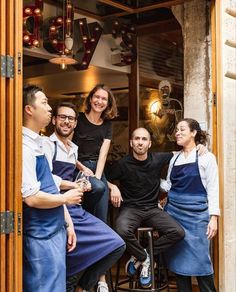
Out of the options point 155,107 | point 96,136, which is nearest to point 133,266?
point 96,136

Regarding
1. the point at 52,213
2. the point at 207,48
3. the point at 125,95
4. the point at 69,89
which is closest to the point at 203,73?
the point at 207,48

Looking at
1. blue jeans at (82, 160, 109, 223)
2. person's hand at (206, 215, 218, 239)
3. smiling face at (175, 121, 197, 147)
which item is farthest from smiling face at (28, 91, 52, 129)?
person's hand at (206, 215, 218, 239)

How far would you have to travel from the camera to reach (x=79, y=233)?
320 cm

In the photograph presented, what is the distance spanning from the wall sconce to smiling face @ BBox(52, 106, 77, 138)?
2.65 m

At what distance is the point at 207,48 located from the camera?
4426 mm

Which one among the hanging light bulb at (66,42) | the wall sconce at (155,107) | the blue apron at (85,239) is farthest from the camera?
the wall sconce at (155,107)

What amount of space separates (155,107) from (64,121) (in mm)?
2770

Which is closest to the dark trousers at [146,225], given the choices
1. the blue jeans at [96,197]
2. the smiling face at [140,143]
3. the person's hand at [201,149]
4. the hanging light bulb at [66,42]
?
the blue jeans at [96,197]

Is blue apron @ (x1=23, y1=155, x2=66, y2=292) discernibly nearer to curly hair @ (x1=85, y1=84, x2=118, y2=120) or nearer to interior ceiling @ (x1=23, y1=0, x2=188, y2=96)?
curly hair @ (x1=85, y1=84, x2=118, y2=120)

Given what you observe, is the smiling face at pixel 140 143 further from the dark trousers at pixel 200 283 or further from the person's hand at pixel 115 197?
the dark trousers at pixel 200 283

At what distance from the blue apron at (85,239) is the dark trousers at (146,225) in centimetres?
51

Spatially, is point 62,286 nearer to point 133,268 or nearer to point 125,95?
point 133,268

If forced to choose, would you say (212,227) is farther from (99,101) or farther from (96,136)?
(99,101)

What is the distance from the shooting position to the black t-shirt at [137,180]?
4.04m
